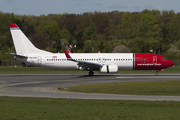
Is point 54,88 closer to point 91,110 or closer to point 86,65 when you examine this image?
point 91,110

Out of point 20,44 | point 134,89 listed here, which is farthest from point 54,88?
point 20,44

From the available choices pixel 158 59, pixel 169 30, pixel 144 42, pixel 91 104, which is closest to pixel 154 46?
pixel 144 42

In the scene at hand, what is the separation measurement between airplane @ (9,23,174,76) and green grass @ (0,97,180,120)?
2766 cm

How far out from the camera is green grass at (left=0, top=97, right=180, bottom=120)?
15883 mm

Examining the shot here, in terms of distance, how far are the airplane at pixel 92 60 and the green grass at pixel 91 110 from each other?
27.7 metres

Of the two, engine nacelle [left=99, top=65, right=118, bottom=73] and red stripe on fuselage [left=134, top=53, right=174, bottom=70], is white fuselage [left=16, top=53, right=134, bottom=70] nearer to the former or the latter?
red stripe on fuselage [left=134, top=53, right=174, bottom=70]

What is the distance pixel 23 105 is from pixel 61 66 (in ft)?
106

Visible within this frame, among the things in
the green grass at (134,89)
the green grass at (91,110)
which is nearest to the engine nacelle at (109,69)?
the green grass at (134,89)

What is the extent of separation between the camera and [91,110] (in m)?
17.9

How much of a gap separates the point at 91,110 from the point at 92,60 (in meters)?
33.5

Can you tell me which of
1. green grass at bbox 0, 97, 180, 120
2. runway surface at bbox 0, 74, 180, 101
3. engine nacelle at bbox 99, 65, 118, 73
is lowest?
runway surface at bbox 0, 74, 180, 101

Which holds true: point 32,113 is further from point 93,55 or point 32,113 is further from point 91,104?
point 93,55

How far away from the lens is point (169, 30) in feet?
500

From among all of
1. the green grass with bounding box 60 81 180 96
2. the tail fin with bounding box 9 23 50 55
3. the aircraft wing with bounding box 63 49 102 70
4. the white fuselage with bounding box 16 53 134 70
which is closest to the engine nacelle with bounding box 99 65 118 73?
the aircraft wing with bounding box 63 49 102 70
